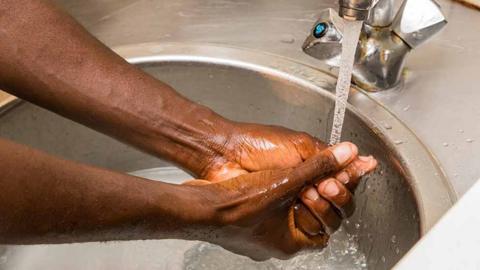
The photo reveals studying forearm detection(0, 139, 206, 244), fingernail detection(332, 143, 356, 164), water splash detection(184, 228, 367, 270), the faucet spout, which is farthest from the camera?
water splash detection(184, 228, 367, 270)

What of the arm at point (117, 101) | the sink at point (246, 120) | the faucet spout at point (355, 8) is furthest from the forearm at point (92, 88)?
the faucet spout at point (355, 8)

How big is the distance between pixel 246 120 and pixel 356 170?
0.77 feet

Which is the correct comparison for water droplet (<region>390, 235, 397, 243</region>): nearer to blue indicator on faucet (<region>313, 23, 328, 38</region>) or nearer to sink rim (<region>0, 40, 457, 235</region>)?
sink rim (<region>0, 40, 457, 235</region>)

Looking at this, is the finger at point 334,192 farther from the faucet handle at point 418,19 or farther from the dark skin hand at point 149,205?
the faucet handle at point 418,19

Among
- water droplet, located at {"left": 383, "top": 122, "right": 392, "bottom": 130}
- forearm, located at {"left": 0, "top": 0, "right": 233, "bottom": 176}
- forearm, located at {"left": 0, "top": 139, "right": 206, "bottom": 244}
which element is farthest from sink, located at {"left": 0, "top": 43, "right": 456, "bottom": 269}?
forearm, located at {"left": 0, "top": 139, "right": 206, "bottom": 244}

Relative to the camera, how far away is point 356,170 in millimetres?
694

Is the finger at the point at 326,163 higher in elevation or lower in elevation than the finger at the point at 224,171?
higher

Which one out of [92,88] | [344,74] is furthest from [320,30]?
[92,88]

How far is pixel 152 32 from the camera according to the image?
90 cm

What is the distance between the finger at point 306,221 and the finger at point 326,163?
0.18 ft

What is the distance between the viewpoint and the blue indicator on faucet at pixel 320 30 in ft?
2.32

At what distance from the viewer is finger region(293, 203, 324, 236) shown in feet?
2.34

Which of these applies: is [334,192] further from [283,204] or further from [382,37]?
[382,37]

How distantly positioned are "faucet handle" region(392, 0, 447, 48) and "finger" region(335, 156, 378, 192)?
150 mm
